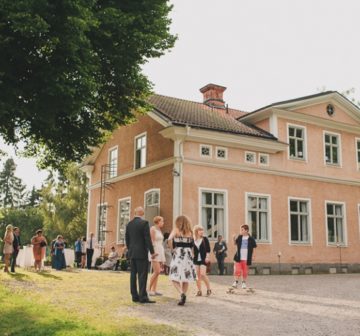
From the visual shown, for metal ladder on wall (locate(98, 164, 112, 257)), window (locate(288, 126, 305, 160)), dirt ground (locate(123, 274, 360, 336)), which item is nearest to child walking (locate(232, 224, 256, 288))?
dirt ground (locate(123, 274, 360, 336))

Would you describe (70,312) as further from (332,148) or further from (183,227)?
(332,148)

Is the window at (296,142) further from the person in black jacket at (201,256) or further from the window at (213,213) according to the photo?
the person in black jacket at (201,256)

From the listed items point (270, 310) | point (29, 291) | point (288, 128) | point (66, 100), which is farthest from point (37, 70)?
point (288, 128)

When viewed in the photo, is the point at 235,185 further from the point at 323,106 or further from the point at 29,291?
the point at 29,291

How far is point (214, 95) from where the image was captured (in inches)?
1002

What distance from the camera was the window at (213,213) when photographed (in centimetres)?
1917

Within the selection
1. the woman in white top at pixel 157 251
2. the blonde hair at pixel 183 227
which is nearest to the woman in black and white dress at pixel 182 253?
the blonde hair at pixel 183 227

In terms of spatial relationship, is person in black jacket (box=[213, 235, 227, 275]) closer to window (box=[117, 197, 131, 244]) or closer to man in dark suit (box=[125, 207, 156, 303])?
window (box=[117, 197, 131, 244])

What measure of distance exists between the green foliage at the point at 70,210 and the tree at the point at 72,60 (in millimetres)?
30438

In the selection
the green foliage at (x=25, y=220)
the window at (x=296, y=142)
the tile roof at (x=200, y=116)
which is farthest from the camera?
the green foliage at (x=25, y=220)

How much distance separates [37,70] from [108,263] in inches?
450

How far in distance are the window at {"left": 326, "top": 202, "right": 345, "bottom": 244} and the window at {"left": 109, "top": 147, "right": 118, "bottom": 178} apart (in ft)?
35.0

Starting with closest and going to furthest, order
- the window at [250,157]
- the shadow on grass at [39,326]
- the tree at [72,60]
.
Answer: the shadow on grass at [39,326] → the tree at [72,60] → the window at [250,157]

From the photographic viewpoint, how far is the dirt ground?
6.52 metres
